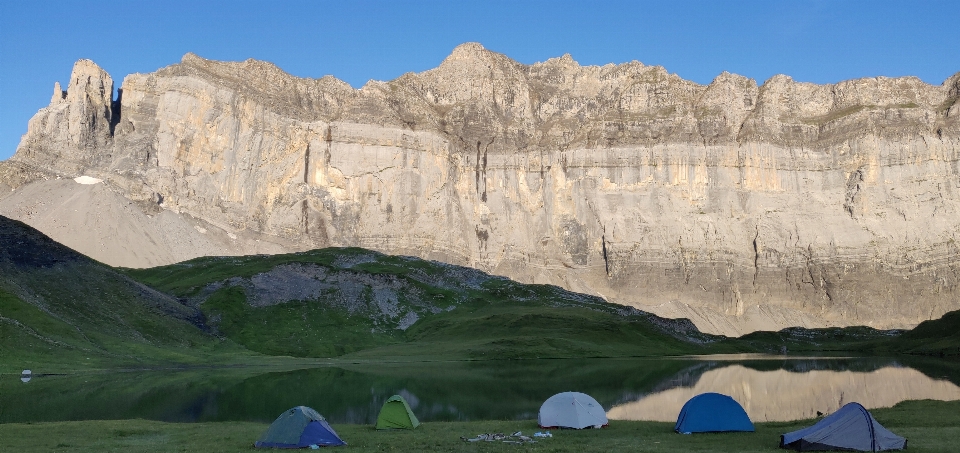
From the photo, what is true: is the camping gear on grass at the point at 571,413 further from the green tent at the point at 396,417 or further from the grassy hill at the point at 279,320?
the grassy hill at the point at 279,320

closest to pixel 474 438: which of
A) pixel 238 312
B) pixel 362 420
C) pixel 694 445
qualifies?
pixel 694 445

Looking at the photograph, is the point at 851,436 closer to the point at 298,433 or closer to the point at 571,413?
the point at 571,413

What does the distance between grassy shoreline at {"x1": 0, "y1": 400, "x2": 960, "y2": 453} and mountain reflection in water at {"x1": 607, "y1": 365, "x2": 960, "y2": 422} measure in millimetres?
8205

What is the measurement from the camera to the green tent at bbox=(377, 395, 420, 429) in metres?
39.8

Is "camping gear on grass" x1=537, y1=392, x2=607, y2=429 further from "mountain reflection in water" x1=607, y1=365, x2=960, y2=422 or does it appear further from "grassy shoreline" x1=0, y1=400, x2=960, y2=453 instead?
"mountain reflection in water" x1=607, y1=365, x2=960, y2=422

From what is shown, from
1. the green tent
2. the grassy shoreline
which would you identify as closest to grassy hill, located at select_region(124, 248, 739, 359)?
the green tent

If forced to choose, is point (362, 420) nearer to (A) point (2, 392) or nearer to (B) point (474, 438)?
(B) point (474, 438)

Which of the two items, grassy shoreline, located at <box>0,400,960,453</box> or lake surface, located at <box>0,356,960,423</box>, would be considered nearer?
grassy shoreline, located at <box>0,400,960,453</box>

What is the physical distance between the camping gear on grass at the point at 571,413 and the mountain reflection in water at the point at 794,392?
21.6ft

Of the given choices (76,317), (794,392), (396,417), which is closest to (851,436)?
(396,417)

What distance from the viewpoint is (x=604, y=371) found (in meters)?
92.9

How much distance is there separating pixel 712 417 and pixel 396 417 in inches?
590

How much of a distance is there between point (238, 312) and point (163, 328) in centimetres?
3267

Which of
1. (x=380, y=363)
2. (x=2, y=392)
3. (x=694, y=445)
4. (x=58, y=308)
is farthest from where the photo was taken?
(x=380, y=363)
